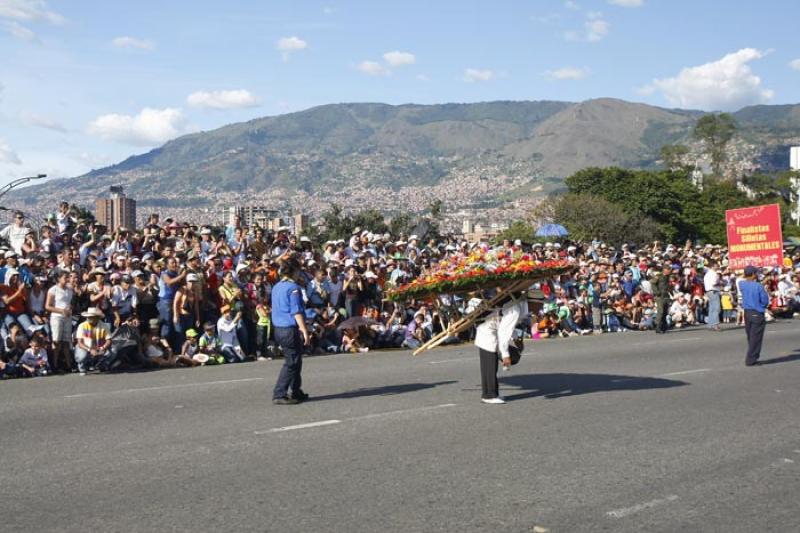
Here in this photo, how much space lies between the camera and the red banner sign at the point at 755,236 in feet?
83.7

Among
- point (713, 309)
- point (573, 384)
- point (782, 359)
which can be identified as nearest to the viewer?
point (573, 384)

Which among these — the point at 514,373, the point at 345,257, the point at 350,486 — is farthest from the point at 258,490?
the point at 345,257

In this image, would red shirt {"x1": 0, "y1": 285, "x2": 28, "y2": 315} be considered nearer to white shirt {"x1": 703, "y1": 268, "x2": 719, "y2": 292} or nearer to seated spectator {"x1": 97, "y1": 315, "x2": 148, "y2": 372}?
seated spectator {"x1": 97, "y1": 315, "x2": 148, "y2": 372}

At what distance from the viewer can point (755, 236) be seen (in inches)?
1022

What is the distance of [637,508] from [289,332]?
230 inches

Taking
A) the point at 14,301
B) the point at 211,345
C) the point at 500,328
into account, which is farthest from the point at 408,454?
the point at 14,301

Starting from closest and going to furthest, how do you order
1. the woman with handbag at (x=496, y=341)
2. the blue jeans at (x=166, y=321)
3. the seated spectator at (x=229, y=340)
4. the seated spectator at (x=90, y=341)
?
the woman with handbag at (x=496, y=341)
the seated spectator at (x=90, y=341)
the blue jeans at (x=166, y=321)
the seated spectator at (x=229, y=340)

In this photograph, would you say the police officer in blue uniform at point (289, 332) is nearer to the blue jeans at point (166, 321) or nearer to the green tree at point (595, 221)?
the blue jeans at point (166, 321)

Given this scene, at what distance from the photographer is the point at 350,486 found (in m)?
6.95

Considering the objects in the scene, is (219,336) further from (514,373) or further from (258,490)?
(258,490)

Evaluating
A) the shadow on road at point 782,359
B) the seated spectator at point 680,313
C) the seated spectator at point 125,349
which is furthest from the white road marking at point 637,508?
the seated spectator at point 680,313

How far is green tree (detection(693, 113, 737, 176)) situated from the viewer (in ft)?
389

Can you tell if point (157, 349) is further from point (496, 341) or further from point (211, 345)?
point (496, 341)

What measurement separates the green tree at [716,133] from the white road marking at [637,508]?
396 feet
